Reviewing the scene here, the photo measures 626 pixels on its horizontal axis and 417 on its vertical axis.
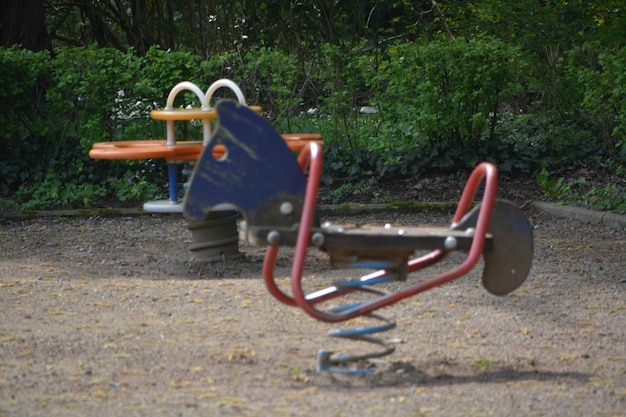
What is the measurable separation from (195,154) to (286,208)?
2195 millimetres

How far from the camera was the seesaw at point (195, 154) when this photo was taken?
20.2 feet

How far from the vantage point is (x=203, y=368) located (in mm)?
4379

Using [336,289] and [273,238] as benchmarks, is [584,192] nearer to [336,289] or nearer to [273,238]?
[336,289]

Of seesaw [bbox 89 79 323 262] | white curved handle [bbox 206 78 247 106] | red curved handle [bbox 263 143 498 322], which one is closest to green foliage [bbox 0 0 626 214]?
seesaw [bbox 89 79 323 262]

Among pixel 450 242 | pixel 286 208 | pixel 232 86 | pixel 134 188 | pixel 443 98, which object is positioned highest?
pixel 232 86

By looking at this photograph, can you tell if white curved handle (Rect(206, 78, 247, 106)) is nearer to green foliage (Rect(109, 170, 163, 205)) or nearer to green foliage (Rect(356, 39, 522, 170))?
green foliage (Rect(109, 170, 163, 205))

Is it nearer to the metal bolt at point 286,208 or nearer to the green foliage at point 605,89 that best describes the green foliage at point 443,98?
the green foliage at point 605,89

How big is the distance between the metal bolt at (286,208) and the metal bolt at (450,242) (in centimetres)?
67

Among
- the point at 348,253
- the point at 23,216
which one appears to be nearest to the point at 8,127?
the point at 23,216

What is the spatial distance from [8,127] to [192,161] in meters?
4.19

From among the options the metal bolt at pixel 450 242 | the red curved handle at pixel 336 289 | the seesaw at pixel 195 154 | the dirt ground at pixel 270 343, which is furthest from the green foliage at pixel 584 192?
the metal bolt at pixel 450 242

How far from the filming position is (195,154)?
6.24 metres

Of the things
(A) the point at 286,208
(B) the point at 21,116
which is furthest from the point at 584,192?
(A) the point at 286,208

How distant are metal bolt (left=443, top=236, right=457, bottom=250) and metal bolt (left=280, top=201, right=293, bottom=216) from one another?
0.67 metres
